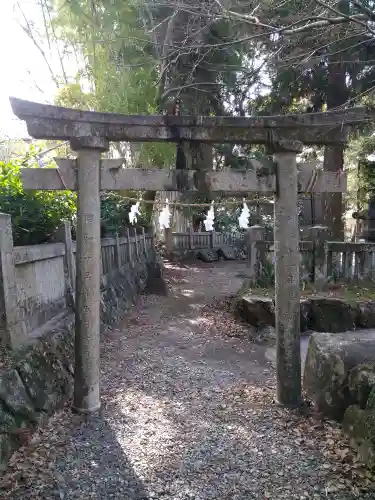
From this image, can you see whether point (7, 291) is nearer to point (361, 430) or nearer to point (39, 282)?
point (39, 282)

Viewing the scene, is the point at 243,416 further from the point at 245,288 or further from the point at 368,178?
the point at 368,178

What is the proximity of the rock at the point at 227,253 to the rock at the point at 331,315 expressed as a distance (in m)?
13.1

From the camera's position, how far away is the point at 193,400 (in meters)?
5.26

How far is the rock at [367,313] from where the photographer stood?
795 cm

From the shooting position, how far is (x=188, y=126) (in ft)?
15.2

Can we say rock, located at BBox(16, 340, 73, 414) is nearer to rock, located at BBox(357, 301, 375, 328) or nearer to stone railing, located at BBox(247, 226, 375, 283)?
rock, located at BBox(357, 301, 375, 328)

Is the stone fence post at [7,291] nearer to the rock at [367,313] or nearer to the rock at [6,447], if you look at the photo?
the rock at [6,447]

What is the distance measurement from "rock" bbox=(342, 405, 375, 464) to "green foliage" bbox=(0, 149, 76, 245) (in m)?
4.47

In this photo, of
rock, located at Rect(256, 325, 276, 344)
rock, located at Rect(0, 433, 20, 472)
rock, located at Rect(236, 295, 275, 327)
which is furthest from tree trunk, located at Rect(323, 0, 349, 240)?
rock, located at Rect(0, 433, 20, 472)

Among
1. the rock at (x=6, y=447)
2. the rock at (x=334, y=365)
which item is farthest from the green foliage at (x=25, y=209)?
the rock at (x=334, y=365)

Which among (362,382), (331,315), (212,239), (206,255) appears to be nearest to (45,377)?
(362,382)

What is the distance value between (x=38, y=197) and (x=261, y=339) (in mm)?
5130

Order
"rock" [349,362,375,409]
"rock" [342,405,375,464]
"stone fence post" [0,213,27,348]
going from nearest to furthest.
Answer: "rock" [342,405,375,464] < "rock" [349,362,375,409] < "stone fence post" [0,213,27,348]

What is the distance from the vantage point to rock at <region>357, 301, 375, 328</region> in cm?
795
